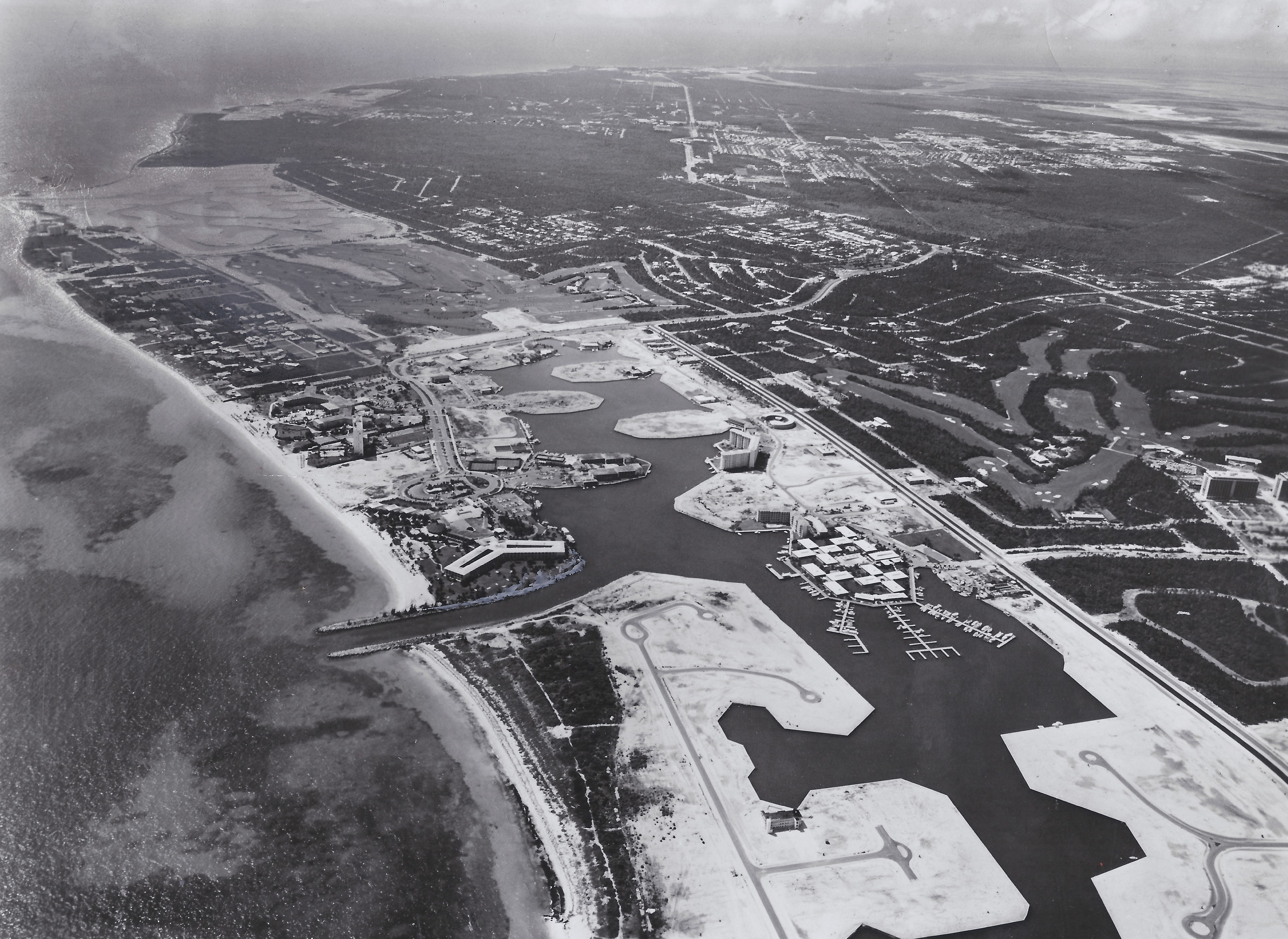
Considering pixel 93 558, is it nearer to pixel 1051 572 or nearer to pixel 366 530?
pixel 366 530

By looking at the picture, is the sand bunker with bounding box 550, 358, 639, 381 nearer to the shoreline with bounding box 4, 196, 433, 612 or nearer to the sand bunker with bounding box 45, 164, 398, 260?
the shoreline with bounding box 4, 196, 433, 612

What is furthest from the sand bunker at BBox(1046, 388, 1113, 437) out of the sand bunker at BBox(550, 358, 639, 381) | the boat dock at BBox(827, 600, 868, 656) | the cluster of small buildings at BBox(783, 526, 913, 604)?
the sand bunker at BBox(550, 358, 639, 381)

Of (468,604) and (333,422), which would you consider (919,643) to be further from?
(333,422)

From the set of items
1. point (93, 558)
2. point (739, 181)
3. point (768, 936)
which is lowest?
point (768, 936)

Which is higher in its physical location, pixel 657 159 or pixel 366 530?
pixel 657 159

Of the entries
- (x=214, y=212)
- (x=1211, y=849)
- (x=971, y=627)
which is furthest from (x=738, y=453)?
(x=214, y=212)

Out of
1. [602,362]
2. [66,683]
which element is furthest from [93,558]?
[602,362]
